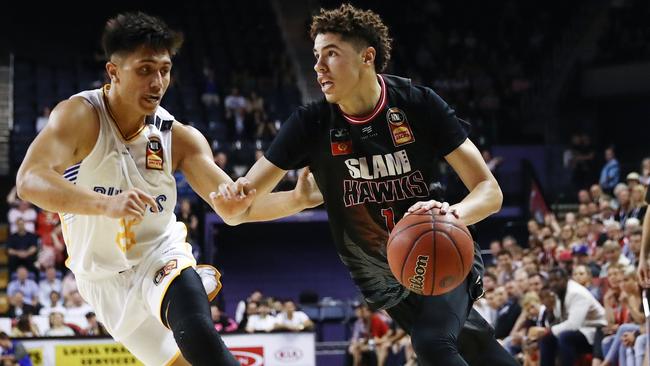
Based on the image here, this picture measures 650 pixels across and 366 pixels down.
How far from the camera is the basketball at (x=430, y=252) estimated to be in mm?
4973

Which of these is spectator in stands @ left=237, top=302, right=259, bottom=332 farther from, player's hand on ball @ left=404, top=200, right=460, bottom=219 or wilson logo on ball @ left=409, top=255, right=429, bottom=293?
player's hand on ball @ left=404, top=200, right=460, bottom=219

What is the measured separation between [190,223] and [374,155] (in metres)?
12.2

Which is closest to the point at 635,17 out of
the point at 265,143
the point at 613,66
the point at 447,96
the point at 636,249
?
the point at 613,66

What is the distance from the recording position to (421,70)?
73.8ft

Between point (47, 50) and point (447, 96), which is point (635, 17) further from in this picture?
point (47, 50)

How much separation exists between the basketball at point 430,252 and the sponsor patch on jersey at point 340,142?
637 millimetres

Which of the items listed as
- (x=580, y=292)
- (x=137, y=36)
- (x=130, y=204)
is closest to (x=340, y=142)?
(x=137, y=36)

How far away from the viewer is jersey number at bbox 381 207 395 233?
18.0 ft

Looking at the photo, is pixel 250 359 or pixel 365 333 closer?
pixel 250 359

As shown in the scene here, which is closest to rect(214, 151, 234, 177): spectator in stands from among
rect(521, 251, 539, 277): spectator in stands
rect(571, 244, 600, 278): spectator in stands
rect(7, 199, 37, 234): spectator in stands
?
rect(7, 199, 37, 234): spectator in stands

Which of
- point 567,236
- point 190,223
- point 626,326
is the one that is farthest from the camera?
point 190,223

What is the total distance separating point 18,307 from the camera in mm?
15492

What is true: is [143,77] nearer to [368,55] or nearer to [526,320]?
[368,55]

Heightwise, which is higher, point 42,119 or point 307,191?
point 42,119
